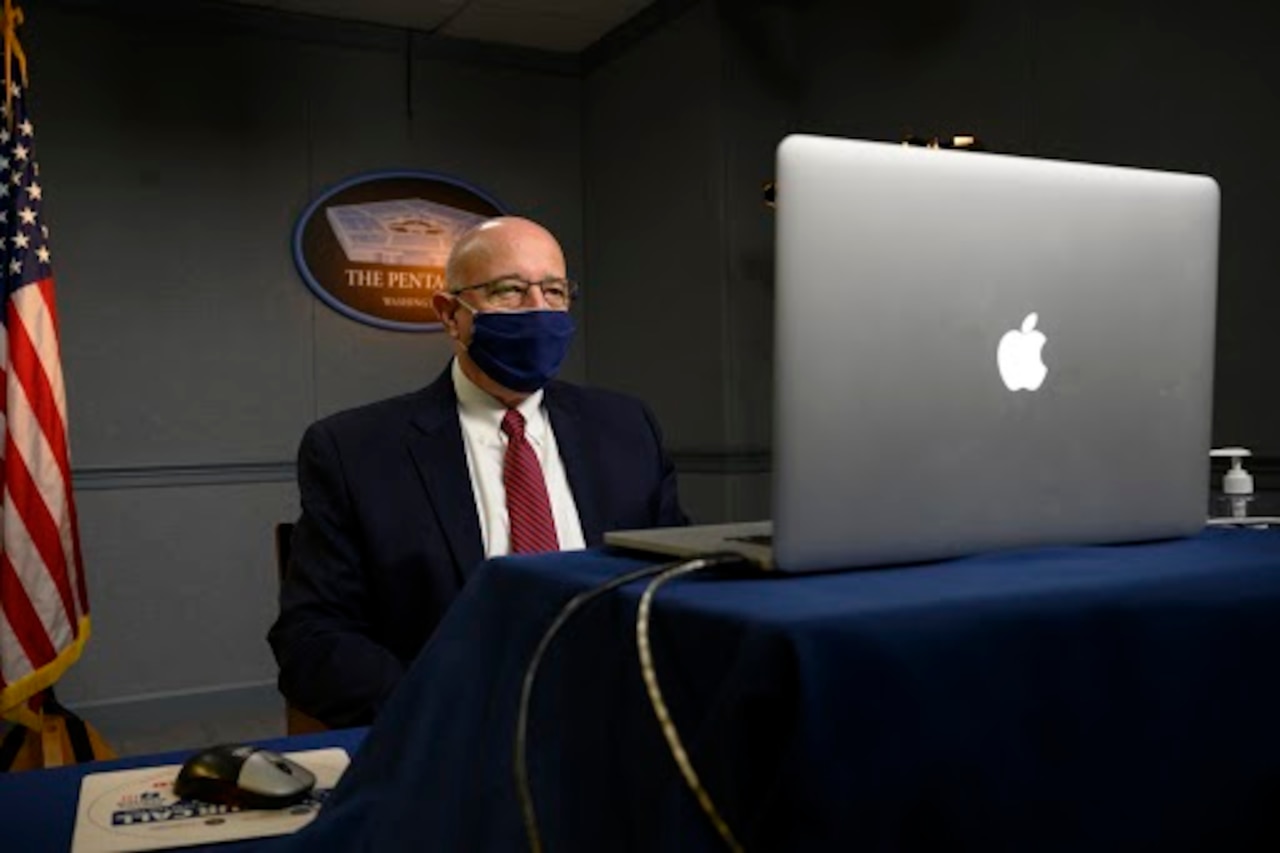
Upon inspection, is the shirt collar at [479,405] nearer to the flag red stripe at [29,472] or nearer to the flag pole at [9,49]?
the flag red stripe at [29,472]

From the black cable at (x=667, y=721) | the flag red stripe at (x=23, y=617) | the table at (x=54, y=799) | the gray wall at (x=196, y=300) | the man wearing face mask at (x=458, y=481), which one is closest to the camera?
the black cable at (x=667, y=721)

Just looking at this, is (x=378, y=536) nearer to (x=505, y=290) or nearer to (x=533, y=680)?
(x=505, y=290)

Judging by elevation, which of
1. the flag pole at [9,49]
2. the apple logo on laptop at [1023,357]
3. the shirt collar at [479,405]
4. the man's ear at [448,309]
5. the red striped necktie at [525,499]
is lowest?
the red striped necktie at [525,499]

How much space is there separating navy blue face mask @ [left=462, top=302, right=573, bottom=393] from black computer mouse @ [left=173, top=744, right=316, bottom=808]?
1007 millimetres

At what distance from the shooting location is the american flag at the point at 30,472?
3.08 meters

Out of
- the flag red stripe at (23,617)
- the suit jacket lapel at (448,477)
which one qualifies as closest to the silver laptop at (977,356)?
the suit jacket lapel at (448,477)

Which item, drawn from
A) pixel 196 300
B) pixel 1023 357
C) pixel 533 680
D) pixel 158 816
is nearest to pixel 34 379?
pixel 196 300

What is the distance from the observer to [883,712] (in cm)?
53

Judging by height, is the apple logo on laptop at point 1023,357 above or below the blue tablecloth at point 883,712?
above

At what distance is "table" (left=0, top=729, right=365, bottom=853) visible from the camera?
92 cm

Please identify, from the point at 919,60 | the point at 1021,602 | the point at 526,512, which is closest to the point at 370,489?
the point at 526,512

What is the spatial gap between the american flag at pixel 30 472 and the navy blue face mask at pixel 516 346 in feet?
6.05

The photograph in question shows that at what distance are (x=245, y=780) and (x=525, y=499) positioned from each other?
951 millimetres

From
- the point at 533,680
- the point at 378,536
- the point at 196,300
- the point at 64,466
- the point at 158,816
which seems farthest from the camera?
the point at 196,300
